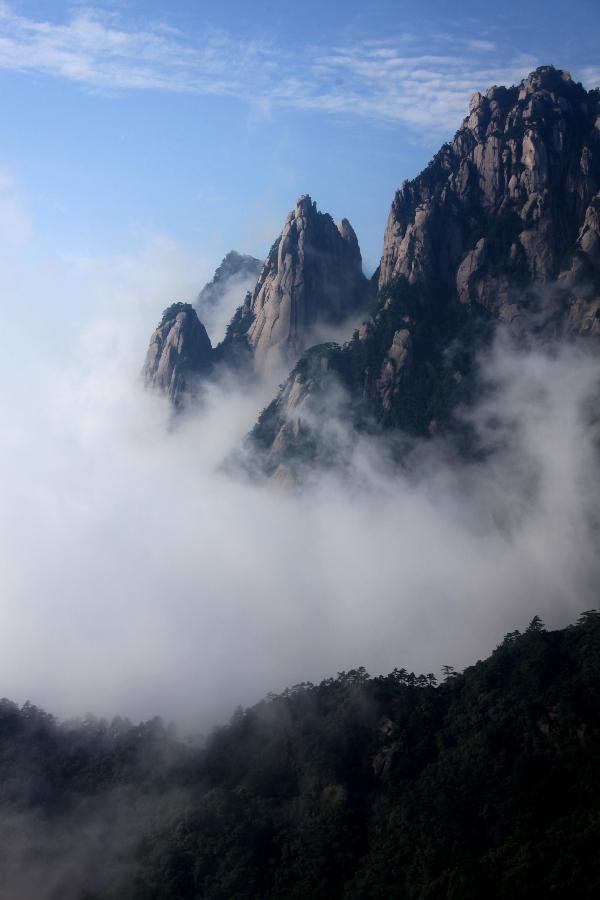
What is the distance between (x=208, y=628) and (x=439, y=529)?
3610 cm

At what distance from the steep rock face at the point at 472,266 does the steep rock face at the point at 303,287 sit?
48.1 feet

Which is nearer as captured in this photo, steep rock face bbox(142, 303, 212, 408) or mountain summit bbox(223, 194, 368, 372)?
mountain summit bbox(223, 194, 368, 372)

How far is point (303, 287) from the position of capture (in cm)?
18425

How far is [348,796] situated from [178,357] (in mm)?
107718

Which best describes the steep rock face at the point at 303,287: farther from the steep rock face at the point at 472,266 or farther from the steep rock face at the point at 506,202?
the steep rock face at the point at 472,266

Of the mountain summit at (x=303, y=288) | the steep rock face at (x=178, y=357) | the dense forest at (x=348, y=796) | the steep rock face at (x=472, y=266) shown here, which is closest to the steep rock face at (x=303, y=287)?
the mountain summit at (x=303, y=288)

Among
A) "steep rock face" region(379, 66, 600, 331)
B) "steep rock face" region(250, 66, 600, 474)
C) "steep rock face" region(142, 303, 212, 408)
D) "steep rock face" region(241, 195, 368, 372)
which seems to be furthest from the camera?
"steep rock face" region(142, 303, 212, 408)

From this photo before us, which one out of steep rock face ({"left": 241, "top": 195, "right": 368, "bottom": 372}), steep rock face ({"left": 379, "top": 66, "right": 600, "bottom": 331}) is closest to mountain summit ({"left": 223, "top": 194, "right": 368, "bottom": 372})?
steep rock face ({"left": 241, "top": 195, "right": 368, "bottom": 372})

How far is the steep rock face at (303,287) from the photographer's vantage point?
185 meters

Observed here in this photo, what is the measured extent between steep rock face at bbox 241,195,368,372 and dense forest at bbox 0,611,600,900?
266 feet

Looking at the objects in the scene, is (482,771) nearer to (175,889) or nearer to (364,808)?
(364,808)

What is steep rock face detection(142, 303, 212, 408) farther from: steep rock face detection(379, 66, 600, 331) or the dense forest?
the dense forest

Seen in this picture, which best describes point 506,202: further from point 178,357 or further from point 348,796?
point 348,796

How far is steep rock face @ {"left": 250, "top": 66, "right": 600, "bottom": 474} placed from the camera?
160 m
